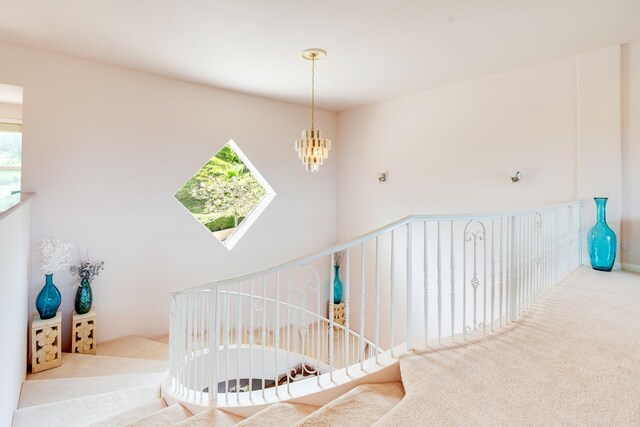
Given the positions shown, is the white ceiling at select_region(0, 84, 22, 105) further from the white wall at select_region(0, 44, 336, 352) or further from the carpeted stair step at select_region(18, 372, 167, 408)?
the carpeted stair step at select_region(18, 372, 167, 408)

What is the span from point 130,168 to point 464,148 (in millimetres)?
4292

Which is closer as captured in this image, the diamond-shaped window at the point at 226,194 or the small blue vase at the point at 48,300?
the small blue vase at the point at 48,300

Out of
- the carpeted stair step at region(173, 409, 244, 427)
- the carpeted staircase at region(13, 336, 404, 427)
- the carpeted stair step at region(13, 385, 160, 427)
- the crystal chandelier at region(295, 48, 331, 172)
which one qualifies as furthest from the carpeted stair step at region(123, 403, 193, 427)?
the crystal chandelier at region(295, 48, 331, 172)

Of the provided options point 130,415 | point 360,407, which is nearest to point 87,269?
point 130,415

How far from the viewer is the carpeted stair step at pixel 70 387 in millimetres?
2930

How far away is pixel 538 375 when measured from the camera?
5.92 ft

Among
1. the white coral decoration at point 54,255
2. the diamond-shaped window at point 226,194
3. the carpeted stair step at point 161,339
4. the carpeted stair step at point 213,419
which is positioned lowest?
the carpeted stair step at point 161,339

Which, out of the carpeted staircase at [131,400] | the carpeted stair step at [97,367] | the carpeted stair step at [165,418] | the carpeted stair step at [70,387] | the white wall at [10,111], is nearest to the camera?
the carpeted staircase at [131,400]

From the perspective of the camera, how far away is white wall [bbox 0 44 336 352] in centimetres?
378

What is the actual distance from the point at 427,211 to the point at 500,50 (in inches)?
88.6

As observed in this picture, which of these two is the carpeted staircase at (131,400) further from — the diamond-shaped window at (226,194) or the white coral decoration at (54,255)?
the diamond-shaped window at (226,194)

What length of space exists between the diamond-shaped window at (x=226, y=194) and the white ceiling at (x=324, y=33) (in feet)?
6.12

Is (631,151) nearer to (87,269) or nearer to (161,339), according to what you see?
(161,339)

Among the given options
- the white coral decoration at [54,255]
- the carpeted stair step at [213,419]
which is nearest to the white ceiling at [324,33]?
the white coral decoration at [54,255]
